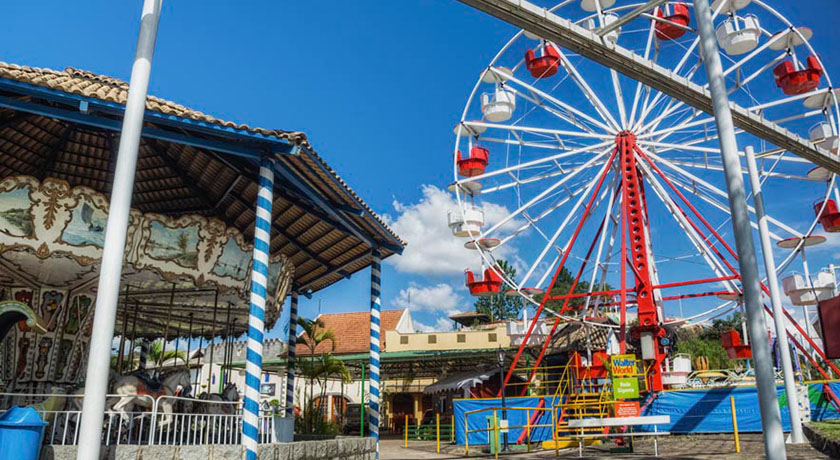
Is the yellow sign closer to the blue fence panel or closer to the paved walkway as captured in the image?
the paved walkway

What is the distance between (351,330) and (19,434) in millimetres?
35120

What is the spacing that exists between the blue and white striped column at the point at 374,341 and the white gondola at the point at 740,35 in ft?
34.5

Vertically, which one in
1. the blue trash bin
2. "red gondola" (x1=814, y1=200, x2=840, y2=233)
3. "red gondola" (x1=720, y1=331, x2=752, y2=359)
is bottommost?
the blue trash bin

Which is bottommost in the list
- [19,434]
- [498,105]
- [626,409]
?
[19,434]

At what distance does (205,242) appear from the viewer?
1110cm

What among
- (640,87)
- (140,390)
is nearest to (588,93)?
(640,87)

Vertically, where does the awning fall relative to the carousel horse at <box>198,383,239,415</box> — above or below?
above

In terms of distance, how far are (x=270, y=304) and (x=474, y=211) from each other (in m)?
12.5

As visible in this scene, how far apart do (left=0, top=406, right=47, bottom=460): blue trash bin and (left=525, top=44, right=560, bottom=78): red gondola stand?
1935 centimetres

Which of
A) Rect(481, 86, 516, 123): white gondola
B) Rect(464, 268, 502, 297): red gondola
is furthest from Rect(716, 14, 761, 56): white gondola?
Rect(464, 268, 502, 297): red gondola

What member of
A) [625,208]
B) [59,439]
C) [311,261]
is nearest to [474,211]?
[625,208]

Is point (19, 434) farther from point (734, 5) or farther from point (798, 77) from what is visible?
point (734, 5)

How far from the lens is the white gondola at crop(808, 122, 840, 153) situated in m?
17.4

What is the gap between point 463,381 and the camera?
29062 millimetres
